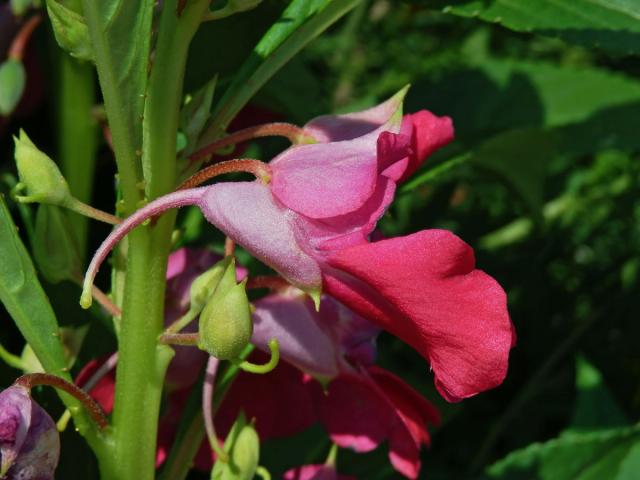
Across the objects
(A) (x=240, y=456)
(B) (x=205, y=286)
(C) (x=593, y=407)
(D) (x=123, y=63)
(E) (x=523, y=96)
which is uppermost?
(D) (x=123, y=63)

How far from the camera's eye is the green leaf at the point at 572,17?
74cm

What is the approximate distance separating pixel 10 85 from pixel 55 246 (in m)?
0.29

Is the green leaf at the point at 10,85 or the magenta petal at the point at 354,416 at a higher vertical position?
the green leaf at the point at 10,85

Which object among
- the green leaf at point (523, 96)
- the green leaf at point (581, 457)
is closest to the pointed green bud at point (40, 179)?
the green leaf at point (581, 457)

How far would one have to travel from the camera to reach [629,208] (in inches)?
63.3

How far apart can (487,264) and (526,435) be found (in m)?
0.21

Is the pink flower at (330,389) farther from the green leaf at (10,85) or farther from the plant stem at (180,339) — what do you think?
the green leaf at (10,85)

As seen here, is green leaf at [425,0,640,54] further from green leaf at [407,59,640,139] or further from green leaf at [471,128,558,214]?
green leaf at [407,59,640,139]

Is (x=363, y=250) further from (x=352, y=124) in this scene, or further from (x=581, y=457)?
(x=581, y=457)

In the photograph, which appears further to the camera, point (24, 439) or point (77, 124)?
point (77, 124)

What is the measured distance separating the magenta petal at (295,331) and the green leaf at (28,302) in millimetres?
116

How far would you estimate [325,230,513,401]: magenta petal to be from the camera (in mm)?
555

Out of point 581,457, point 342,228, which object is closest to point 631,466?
point 581,457

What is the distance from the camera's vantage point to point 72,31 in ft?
1.90
